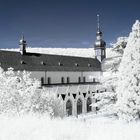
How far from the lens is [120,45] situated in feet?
85.3

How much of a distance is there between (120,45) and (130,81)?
436 centimetres

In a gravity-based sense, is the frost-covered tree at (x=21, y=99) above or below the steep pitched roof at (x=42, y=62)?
below

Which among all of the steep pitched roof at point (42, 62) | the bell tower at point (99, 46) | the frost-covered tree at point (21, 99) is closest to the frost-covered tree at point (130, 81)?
the frost-covered tree at point (21, 99)

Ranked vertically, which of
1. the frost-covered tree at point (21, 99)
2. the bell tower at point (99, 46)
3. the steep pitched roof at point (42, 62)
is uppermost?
the bell tower at point (99, 46)

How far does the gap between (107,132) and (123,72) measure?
47.5 feet

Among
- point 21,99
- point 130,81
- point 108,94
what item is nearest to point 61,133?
point 130,81

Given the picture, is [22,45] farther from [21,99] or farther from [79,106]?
[21,99]

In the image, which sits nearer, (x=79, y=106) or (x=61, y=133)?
(x=61, y=133)

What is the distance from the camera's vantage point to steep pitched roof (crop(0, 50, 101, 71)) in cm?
4883

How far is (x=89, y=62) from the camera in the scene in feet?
225

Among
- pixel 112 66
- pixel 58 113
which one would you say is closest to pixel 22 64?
pixel 58 113

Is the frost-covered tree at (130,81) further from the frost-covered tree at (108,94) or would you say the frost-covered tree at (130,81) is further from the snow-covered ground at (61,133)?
the snow-covered ground at (61,133)

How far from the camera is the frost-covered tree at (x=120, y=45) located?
84.0 feet

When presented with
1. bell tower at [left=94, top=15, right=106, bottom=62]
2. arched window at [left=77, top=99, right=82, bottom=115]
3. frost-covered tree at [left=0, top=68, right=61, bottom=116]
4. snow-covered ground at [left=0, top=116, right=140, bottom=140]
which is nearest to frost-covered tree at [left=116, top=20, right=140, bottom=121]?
frost-covered tree at [left=0, top=68, right=61, bottom=116]
